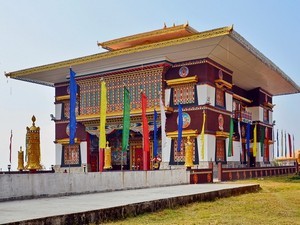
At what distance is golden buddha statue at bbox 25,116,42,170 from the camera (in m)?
10.9

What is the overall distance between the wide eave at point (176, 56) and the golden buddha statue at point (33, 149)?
11.6m

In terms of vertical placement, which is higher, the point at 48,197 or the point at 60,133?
the point at 60,133

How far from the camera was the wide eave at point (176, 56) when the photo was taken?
2134cm

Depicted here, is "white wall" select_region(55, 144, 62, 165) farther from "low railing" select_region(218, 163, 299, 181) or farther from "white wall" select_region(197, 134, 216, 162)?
"low railing" select_region(218, 163, 299, 181)

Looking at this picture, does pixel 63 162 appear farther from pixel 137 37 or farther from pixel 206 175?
pixel 206 175

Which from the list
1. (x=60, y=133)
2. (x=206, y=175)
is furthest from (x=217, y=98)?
(x=60, y=133)

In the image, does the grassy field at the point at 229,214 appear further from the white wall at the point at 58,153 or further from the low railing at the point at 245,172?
the white wall at the point at 58,153

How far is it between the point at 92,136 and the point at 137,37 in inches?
268

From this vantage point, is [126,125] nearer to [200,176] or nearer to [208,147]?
[200,176]

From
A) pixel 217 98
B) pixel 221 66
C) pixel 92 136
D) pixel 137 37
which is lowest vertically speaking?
pixel 92 136

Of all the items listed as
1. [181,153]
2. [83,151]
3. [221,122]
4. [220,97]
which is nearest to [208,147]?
[181,153]

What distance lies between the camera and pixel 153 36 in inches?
976

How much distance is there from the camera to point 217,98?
24.1 m

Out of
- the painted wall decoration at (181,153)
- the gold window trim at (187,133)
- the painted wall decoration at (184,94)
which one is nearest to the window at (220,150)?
the painted wall decoration at (181,153)
